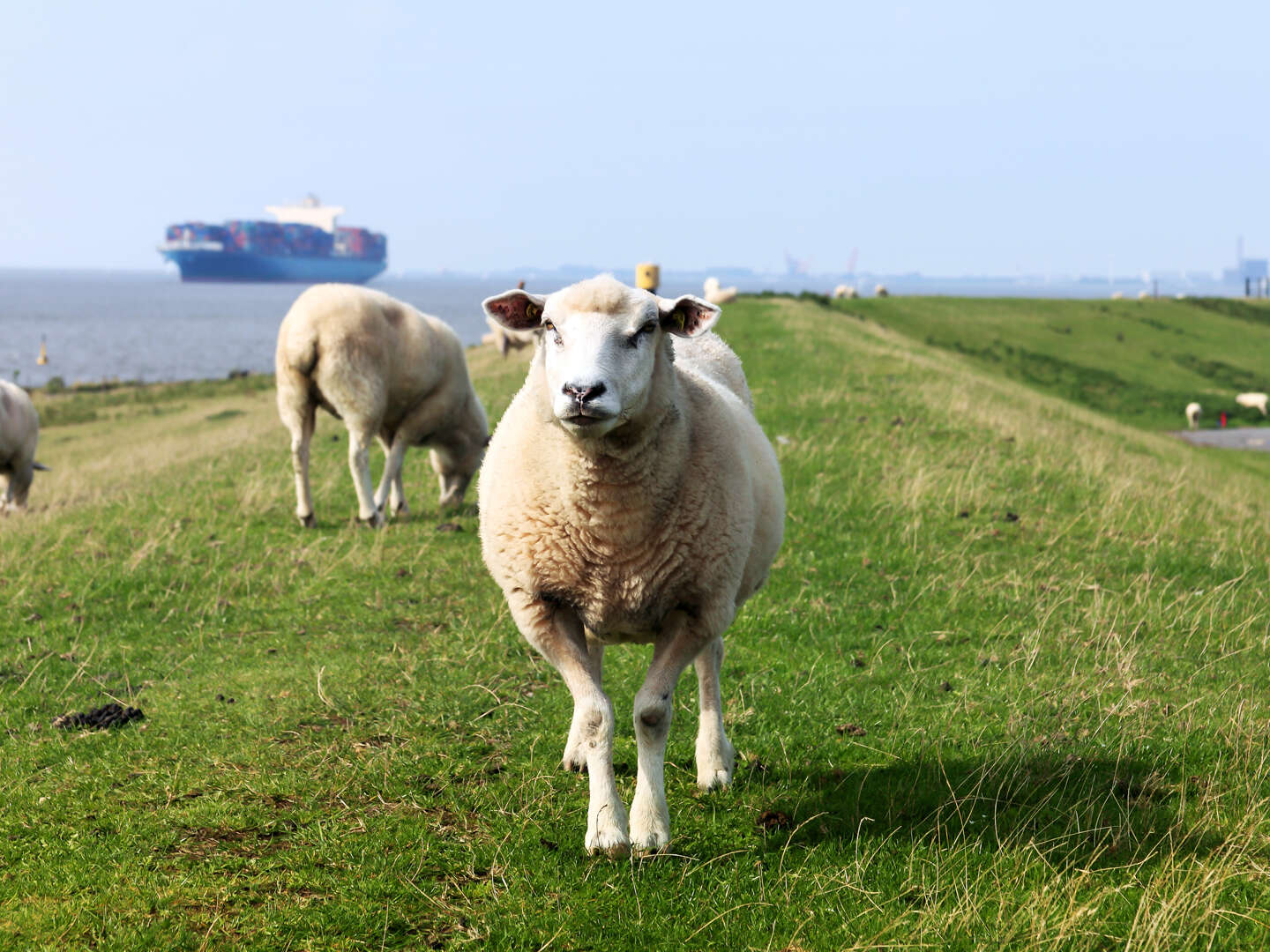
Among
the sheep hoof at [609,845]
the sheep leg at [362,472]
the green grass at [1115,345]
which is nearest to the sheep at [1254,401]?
the green grass at [1115,345]

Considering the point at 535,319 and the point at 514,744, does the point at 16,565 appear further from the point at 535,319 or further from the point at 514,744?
the point at 535,319

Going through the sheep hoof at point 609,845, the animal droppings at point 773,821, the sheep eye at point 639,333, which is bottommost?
the animal droppings at point 773,821

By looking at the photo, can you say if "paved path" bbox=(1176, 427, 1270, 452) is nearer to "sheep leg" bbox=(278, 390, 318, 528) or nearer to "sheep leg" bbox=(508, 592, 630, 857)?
"sheep leg" bbox=(278, 390, 318, 528)

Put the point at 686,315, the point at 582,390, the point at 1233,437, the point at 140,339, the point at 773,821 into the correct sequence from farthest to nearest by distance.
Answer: the point at 140,339 → the point at 1233,437 → the point at 773,821 → the point at 686,315 → the point at 582,390

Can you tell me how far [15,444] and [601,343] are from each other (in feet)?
45.6

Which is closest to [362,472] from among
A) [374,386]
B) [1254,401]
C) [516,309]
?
[374,386]

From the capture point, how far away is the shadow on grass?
4.46 metres

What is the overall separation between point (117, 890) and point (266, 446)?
13.7 meters

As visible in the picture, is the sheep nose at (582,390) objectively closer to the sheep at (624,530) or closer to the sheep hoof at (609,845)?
the sheep at (624,530)

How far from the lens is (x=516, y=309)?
4.61m

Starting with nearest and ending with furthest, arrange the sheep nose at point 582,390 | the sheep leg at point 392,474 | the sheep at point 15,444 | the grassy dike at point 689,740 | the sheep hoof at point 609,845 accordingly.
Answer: the sheep nose at point 582,390 → the grassy dike at point 689,740 → the sheep hoof at point 609,845 → the sheep leg at point 392,474 → the sheep at point 15,444

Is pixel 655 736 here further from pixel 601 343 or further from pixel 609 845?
pixel 601 343

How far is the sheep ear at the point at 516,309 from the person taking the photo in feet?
14.7

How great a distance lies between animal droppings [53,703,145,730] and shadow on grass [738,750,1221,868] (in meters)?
3.43
